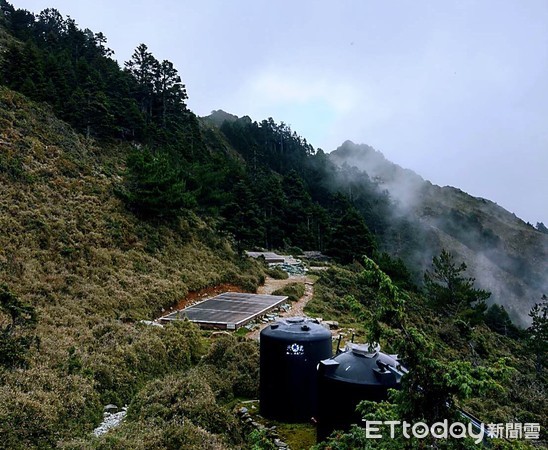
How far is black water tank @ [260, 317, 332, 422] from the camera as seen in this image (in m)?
8.74

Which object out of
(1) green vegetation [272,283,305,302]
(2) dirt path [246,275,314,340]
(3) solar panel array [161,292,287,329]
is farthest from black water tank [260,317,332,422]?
(1) green vegetation [272,283,305,302]

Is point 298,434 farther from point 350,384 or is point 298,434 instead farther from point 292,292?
point 292,292

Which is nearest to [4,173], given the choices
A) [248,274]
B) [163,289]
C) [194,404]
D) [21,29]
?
[163,289]

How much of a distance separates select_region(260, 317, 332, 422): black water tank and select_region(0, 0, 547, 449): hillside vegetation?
875mm

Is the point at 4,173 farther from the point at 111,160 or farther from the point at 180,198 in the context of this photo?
the point at 111,160

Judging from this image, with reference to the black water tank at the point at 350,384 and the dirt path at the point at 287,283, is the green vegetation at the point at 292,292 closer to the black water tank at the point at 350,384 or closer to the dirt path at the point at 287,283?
the dirt path at the point at 287,283

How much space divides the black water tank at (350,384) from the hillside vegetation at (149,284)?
1.17m

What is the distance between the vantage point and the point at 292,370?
8.76 m

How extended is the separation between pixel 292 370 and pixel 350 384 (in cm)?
215

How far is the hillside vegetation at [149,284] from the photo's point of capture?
22.4 ft

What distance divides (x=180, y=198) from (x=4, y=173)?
→ 8.67 metres

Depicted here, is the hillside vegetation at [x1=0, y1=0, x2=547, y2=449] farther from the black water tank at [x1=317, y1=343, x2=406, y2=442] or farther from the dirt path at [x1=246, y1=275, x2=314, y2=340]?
the black water tank at [x1=317, y1=343, x2=406, y2=442]

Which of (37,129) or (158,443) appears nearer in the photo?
(158,443)

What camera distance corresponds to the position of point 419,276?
67.9 m
